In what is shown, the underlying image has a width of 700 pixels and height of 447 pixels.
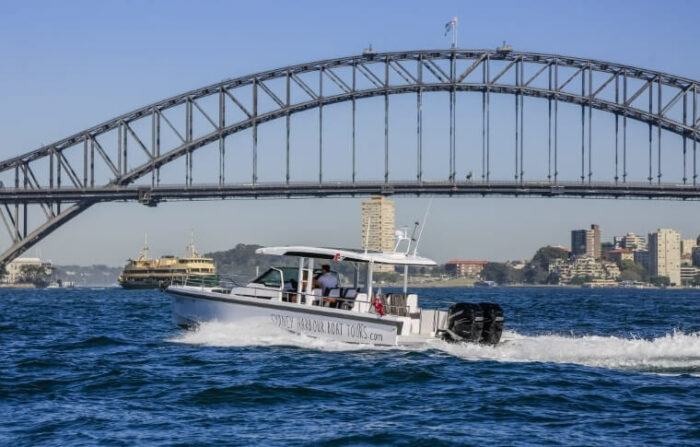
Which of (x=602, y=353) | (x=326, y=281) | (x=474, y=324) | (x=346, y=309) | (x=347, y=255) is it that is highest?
(x=347, y=255)

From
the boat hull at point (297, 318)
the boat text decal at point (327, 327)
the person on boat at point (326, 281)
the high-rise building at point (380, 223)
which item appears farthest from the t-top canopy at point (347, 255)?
the high-rise building at point (380, 223)

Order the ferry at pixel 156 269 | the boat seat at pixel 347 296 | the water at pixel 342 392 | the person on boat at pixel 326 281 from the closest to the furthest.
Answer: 1. the water at pixel 342 392
2. the boat seat at pixel 347 296
3. the person on boat at pixel 326 281
4. the ferry at pixel 156 269

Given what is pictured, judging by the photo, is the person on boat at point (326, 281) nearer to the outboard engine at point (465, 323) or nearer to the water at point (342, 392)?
the water at point (342, 392)

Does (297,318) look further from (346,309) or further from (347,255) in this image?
(347,255)

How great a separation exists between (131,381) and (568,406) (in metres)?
7.13

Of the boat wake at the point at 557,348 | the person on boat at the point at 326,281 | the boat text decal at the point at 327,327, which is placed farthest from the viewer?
the person on boat at the point at 326,281

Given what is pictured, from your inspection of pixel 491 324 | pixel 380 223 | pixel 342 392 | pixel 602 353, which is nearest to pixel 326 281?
pixel 491 324

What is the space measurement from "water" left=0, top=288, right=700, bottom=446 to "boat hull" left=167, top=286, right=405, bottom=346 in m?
0.23

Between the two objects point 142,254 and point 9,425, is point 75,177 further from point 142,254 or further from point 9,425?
point 9,425

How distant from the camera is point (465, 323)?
79.4 feet

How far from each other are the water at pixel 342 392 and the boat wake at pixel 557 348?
1.4 inches

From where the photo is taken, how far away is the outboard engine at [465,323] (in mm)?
24094

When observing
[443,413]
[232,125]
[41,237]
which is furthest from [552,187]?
[443,413]

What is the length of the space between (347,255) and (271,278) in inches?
84.2
